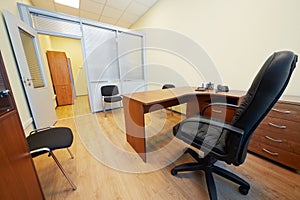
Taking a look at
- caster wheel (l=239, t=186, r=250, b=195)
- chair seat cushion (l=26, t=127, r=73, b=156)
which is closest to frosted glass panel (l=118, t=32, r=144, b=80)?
chair seat cushion (l=26, t=127, r=73, b=156)

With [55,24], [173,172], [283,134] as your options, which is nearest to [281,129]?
[283,134]

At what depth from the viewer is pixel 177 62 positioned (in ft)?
9.37

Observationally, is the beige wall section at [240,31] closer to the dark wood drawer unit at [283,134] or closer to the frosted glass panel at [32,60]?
the dark wood drawer unit at [283,134]

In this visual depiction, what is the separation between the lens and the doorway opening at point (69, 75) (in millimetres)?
3682

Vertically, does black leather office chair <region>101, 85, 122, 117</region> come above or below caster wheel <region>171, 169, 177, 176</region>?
above

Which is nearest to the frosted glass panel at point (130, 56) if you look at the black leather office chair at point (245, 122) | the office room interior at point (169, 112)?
the office room interior at point (169, 112)

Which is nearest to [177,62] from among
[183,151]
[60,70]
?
[183,151]

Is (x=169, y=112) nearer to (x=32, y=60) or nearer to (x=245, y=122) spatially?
(x=245, y=122)

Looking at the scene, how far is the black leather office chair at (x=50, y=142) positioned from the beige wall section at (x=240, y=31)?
8.09ft

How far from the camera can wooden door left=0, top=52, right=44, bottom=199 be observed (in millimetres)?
606

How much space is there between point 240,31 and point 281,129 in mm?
1458

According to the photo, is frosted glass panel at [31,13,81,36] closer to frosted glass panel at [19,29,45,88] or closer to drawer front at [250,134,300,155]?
frosted glass panel at [19,29,45,88]

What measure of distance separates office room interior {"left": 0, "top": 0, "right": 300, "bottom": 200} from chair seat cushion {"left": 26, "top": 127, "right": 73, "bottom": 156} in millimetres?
235

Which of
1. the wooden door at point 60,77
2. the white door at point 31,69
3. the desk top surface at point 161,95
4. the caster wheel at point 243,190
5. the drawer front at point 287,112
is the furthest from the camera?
the wooden door at point 60,77
